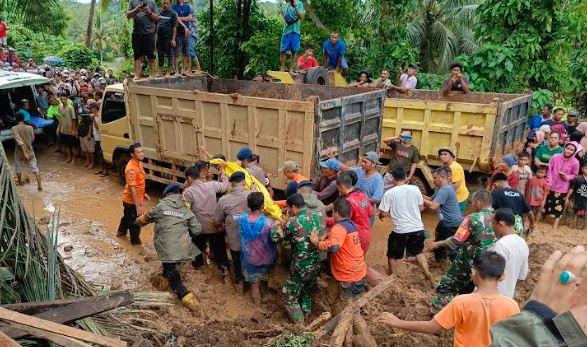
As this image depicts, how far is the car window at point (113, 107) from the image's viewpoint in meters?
8.31

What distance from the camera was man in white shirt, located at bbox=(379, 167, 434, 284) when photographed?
499 centimetres

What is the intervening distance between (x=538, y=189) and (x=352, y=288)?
12.3ft

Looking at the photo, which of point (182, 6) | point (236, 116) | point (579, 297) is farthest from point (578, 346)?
point (182, 6)

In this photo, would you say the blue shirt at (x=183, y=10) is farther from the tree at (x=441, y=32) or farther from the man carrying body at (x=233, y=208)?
the tree at (x=441, y=32)

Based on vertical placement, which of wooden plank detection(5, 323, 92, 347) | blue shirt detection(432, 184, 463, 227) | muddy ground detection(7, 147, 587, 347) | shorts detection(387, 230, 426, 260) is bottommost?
muddy ground detection(7, 147, 587, 347)

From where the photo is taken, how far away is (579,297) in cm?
117

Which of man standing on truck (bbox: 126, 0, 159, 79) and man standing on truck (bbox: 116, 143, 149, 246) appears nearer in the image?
man standing on truck (bbox: 116, 143, 149, 246)

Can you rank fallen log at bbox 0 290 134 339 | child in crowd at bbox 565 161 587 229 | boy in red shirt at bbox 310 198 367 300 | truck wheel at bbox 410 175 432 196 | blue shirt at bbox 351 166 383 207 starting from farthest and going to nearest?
truck wheel at bbox 410 175 432 196
child in crowd at bbox 565 161 587 229
blue shirt at bbox 351 166 383 207
boy in red shirt at bbox 310 198 367 300
fallen log at bbox 0 290 134 339

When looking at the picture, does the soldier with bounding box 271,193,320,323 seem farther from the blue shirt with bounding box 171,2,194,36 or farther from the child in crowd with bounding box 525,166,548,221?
the blue shirt with bounding box 171,2,194,36

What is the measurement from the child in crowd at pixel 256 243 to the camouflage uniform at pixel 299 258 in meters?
0.18

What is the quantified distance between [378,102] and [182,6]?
4765 millimetres

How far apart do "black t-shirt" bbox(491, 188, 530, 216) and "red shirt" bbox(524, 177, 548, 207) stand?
5.84 ft

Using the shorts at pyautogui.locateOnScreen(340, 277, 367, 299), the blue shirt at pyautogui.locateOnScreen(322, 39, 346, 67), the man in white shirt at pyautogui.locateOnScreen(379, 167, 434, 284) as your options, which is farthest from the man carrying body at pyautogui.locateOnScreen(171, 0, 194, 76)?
the shorts at pyautogui.locateOnScreen(340, 277, 367, 299)

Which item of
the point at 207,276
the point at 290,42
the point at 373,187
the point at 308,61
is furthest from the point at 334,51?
the point at 207,276
